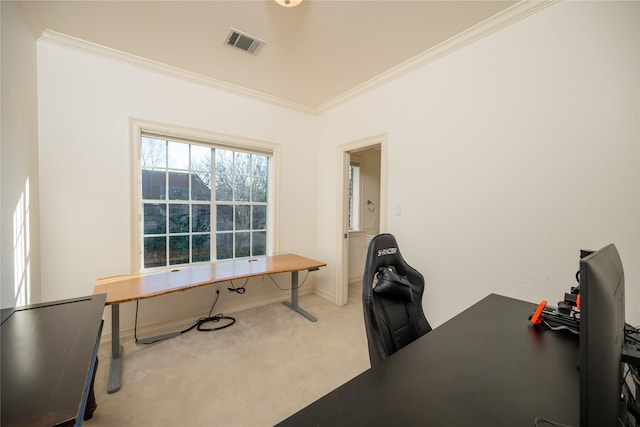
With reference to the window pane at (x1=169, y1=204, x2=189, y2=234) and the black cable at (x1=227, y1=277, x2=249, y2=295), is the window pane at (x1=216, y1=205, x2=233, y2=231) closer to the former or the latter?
the window pane at (x1=169, y1=204, x2=189, y2=234)

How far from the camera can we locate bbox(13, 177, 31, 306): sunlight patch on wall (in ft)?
5.81

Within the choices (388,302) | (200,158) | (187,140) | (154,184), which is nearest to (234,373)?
(388,302)

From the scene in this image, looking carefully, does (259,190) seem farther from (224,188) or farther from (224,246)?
(224,246)

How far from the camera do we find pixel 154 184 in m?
2.85

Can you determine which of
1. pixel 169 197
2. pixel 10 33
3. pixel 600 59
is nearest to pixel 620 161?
pixel 600 59

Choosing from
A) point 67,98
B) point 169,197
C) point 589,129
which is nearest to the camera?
point 589,129

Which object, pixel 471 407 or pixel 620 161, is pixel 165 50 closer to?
pixel 471 407

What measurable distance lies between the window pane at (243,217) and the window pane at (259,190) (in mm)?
166

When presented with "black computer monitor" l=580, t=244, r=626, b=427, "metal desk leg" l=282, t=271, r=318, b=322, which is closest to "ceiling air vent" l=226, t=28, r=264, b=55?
"metal desk leg" l=282, t=271, r=318, b=322

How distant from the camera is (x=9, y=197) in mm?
1700

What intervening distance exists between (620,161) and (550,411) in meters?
1.72

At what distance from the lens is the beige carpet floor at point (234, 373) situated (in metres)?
1.68

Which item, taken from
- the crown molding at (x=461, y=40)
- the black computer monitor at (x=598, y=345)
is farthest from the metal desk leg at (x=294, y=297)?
the black computer monitor at (x=598, y=345)

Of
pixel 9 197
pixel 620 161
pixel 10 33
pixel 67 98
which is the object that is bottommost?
pixel 9 197
